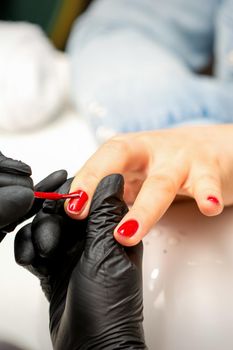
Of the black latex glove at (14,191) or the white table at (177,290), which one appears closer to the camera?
the black latex glove at (14,191)

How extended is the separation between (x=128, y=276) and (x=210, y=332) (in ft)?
0.51

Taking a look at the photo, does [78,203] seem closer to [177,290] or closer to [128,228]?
[128,228]

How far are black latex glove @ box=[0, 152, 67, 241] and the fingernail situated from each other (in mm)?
41

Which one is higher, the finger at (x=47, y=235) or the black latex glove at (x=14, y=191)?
the black latex glove at (x=14, y=191)

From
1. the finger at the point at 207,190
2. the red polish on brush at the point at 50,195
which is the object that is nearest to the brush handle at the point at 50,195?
the red polish on brush at the point at 50,195

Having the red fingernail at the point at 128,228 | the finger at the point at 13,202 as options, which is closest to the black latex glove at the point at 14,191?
the finger at the point at 13,202

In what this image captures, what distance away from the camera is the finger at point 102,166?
55cm

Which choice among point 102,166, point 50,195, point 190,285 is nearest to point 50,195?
point 50,195

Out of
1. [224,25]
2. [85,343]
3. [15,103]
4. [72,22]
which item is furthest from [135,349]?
[72,22]

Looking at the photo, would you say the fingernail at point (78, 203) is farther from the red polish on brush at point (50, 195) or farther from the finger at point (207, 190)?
the finger at point (207, 190)

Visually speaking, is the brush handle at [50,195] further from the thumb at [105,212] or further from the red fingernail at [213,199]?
the red fingernail at [213,199]

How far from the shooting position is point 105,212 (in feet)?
1.79

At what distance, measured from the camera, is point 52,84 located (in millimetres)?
1114

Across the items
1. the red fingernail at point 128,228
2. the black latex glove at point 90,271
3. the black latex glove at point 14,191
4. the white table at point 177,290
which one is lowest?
the white table at point 177,290
